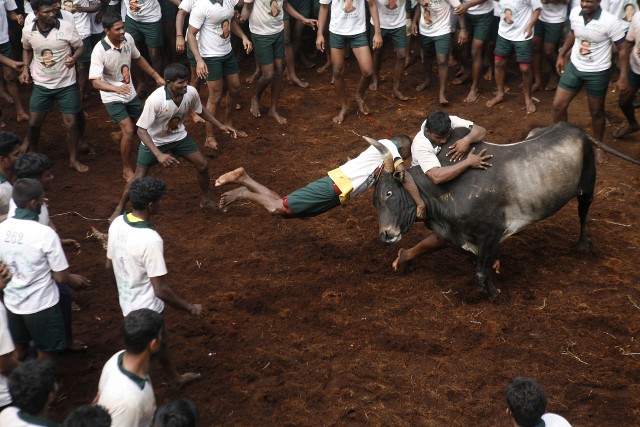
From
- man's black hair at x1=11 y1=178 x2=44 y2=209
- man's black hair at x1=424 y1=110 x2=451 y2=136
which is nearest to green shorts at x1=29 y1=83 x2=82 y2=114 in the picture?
man's black hair at x1=11 y1=178 x2=44 y2=209

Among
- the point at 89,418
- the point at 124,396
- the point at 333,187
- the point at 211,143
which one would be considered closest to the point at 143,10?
the point at 211,143

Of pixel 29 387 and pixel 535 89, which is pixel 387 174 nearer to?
pixel 29 387

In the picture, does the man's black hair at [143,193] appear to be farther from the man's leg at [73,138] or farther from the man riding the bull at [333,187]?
the man's leg at [73,138]

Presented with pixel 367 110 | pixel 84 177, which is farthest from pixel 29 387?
pixel 367 110

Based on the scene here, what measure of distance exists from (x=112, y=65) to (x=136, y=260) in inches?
179

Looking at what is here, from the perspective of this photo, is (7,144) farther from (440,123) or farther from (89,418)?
(440,123)

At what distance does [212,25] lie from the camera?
10.7 m

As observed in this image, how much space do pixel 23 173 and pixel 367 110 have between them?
21.2ft

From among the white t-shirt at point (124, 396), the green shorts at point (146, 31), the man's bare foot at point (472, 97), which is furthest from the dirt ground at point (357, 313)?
the green shorts at point (146, 31)

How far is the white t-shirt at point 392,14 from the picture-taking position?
11.6 meters

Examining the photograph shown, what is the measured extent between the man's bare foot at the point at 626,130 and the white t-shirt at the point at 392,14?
137 inches

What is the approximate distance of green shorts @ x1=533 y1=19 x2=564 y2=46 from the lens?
37.7 ft

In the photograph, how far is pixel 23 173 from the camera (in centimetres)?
658

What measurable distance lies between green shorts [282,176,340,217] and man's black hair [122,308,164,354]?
10.5 ft
